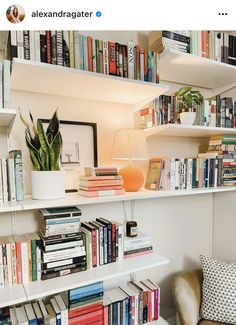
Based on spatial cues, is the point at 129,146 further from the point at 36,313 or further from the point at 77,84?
the point at 36,313

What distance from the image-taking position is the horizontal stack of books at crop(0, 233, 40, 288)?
105 centimetres

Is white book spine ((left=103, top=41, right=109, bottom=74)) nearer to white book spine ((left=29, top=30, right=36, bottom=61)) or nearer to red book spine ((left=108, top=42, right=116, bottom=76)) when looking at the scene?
red book spine ((left=108, top=42, right=116, bottom=76))

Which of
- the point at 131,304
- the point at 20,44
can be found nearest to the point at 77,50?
the point at 20,44

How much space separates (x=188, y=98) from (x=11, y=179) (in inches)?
44.2

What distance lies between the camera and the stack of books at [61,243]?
111 centimetres

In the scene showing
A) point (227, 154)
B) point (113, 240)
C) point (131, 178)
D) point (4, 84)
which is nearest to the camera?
point (4, 84)

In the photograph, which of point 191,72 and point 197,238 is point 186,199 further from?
point 191,72

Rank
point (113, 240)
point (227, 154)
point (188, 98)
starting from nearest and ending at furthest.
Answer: point (113, 240) → point (188, 98) → point (227, 154)

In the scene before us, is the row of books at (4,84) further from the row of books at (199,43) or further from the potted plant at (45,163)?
the row of books at (199,43)

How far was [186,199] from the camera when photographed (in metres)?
1.85

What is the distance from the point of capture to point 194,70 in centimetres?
156

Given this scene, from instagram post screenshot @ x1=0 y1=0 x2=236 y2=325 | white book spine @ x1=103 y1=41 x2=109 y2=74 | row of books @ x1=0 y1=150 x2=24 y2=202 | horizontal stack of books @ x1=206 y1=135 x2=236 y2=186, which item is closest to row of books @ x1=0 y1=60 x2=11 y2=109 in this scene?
instagram post screenshot @ x1=0 y1=0 x2=236 y2=325

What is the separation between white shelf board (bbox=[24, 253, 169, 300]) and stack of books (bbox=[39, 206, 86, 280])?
0.04 m
